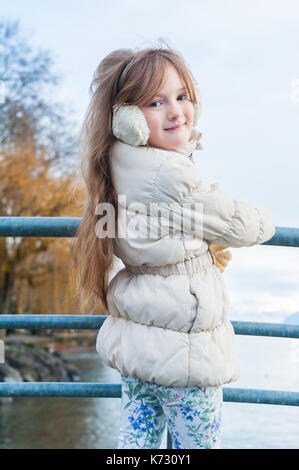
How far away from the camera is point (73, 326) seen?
5.86ft

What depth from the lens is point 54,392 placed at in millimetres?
1781

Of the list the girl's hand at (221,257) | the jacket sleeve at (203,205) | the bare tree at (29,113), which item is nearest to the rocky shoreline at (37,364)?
the bare tree at (29,113)

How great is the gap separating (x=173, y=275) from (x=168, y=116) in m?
0.43

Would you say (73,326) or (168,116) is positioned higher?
(168,116)

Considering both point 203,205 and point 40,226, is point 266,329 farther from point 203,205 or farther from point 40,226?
point 40,226

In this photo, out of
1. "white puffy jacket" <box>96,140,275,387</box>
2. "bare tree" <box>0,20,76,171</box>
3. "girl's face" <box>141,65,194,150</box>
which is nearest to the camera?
"white puffy jacket" <box>96,140,275,387</box>

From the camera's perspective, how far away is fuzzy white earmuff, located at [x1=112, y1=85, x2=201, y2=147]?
5.07 ft

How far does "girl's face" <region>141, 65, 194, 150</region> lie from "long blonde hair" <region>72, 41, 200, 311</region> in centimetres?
2

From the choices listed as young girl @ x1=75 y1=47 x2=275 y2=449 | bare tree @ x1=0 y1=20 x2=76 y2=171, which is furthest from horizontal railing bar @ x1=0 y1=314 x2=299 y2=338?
bare tree @ x1=0 y1=20 x2=76 y2=171

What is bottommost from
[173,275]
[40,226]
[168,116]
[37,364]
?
[173,275]

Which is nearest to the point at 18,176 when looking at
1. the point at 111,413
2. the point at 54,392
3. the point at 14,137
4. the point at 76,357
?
the point at 14,137

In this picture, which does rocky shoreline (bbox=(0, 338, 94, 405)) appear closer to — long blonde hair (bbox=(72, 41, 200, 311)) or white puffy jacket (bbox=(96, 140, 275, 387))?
long blonde hair (bbox=(72, 41, 200, 311))

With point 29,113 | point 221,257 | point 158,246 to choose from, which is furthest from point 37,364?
point 158,246

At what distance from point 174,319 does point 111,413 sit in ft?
51.4
